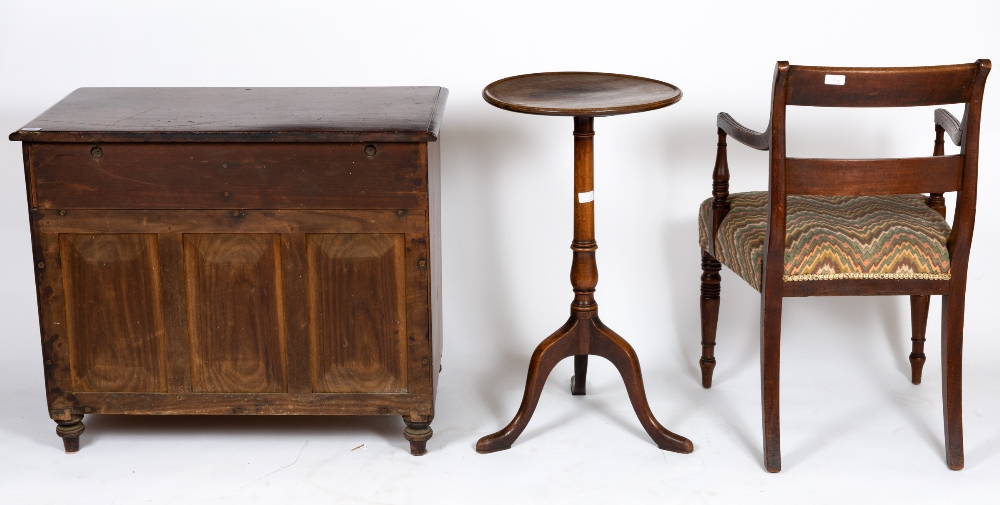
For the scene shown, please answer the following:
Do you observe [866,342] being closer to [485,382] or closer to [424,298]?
[485,382]

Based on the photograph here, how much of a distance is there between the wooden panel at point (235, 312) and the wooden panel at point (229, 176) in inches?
4.5

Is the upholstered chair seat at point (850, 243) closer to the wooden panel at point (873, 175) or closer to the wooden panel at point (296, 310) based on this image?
the wooden panel at point (873, 175)

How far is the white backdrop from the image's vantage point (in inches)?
125

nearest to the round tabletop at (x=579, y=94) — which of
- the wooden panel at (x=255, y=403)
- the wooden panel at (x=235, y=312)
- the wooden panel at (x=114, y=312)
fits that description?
the wooden panel at (x=235, y=312)

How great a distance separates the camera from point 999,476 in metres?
2.97

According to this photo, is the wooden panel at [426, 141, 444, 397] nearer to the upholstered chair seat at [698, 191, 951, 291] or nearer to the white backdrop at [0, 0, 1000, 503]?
the white backdrop at [0, 0, 1000, 503]

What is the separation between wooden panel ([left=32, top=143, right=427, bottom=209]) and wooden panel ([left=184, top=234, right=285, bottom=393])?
0.11 meters

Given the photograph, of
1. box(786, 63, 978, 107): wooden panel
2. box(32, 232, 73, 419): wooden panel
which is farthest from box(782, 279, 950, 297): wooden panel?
box(32, 232, 73, 419): wooden panel

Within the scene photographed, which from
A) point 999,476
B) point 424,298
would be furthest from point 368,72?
point 999,476

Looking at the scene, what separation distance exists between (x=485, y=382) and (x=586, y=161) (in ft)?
3.04

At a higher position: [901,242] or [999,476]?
[901,242]

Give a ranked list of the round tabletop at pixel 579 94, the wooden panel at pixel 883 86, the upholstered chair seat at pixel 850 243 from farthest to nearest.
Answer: the upholstered chair seat at pixel 850 243 → the round tabletop at pixel 579 94 → the wooden panel at pixel 883 86

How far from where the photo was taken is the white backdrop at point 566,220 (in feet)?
10.4

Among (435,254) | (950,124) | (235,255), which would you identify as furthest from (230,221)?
(950,124)
